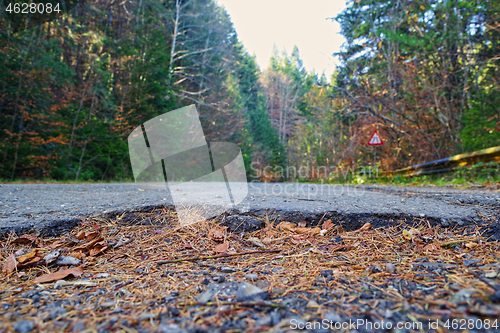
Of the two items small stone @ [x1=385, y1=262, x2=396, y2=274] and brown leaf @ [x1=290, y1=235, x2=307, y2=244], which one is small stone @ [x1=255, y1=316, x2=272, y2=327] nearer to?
small stone @ [x1=385, y1=262, x2=396, y2=274]

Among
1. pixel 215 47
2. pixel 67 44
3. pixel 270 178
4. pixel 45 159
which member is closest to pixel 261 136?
pixel 270 178

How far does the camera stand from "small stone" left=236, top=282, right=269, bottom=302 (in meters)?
0.99

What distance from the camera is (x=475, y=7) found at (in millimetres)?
7973

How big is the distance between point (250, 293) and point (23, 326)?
730mm

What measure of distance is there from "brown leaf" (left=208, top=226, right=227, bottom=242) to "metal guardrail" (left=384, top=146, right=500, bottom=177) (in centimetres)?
613

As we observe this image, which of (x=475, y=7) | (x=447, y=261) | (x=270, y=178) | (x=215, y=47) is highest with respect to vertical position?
(x=215, y=47)

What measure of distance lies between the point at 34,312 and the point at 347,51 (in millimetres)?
16794

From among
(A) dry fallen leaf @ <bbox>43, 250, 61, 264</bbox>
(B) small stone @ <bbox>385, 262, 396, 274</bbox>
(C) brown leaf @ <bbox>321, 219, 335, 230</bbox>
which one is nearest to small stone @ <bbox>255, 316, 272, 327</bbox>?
(B) small stone @ <bbox>385, 262, 396, 274</bbox>

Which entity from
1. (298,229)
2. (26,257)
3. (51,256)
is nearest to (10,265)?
(26,257)

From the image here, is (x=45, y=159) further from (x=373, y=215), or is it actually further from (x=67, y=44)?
(x=373, y=215)

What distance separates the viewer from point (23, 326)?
84cm

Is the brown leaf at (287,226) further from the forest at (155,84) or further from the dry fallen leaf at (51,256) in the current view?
the forest at (155,84)

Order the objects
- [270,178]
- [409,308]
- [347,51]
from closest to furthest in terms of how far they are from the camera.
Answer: [409,308], [347,51], [270,178]

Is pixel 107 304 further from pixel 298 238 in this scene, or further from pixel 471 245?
pixel 471 245
